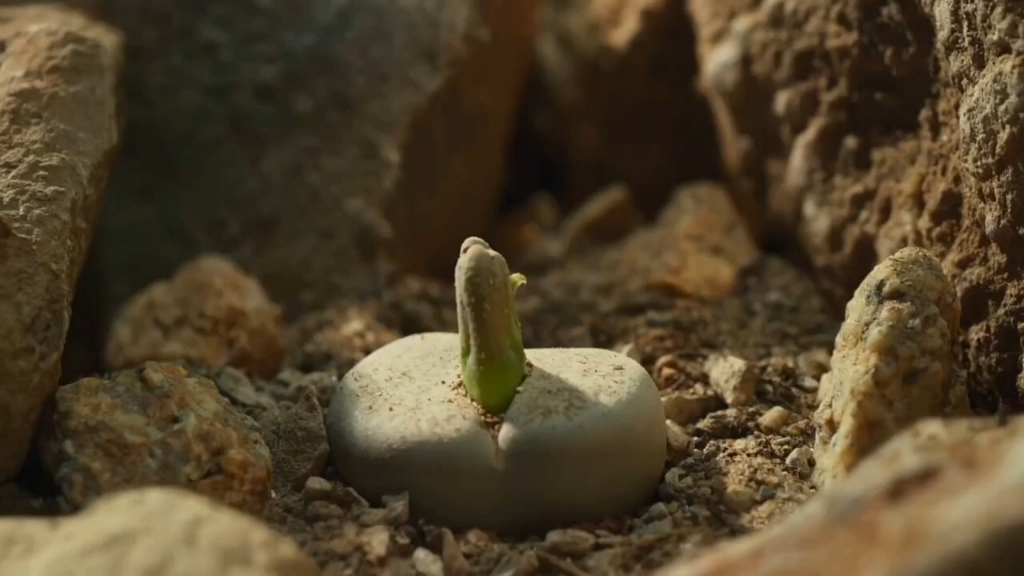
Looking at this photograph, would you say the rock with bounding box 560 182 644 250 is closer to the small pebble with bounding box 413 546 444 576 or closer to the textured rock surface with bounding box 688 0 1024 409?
the textured rock surface with bounding box 688 0 1024 409

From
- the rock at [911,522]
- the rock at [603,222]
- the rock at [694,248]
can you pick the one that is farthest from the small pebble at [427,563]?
the rock at [603,222]

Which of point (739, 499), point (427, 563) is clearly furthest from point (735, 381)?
point (427, 563)

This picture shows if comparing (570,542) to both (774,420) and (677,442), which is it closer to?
(677,442)

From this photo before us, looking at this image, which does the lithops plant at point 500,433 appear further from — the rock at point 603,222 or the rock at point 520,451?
the rock at point 603,222

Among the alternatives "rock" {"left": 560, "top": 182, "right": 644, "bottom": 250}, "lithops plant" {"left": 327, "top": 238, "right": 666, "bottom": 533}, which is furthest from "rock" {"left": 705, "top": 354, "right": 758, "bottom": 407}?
"rock" {"left": 560, "top": 182, "right": 644, "bottom": 250}

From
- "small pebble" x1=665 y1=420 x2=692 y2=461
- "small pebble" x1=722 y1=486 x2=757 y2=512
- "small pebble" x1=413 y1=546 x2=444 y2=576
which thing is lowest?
"small pebble" x1=413 y1=546 x2=444 y2=576

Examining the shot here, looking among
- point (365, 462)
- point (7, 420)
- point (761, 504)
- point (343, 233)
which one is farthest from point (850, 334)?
point (343, 233)

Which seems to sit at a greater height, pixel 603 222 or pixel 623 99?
pixel 623 99
